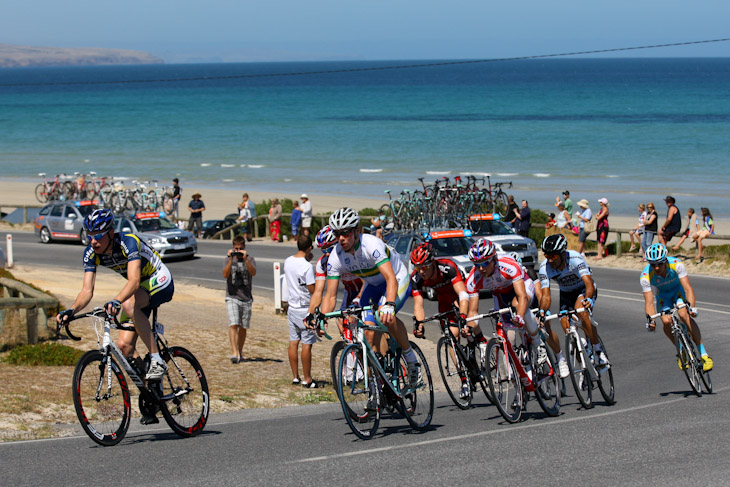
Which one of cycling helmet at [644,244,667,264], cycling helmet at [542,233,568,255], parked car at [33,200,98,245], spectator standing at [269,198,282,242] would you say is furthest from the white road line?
parked car at [33,200,98,245]

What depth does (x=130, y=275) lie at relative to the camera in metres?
8.19

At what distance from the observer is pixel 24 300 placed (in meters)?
13.1

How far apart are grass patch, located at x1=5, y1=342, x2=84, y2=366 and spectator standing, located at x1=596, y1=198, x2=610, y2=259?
18657 mm

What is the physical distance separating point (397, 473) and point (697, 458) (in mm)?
2422

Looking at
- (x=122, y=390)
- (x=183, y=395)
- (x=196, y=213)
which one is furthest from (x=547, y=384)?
(x=196, y=213)

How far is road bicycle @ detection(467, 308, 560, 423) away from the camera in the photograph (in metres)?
9.41

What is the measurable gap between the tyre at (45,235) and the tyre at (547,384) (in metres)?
29.3

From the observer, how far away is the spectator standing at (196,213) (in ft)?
119

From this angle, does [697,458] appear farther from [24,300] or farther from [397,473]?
[24,300]

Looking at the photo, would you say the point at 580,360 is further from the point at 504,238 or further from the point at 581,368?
the point at 504,238

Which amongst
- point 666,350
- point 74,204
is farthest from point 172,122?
point 666,350

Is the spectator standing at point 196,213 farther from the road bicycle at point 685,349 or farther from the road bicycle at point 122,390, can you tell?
the road bicycle at point 122,390

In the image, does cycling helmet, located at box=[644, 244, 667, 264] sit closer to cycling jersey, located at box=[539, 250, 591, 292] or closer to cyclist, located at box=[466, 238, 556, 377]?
cycling jersey, located at box=[539, 250, 591, 292]

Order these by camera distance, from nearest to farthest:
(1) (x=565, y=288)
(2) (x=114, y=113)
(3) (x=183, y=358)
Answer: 1. (3) (x=183, y=358)
2. (1) (x=565, y=288)
3. (2) (x=114, y=113)
